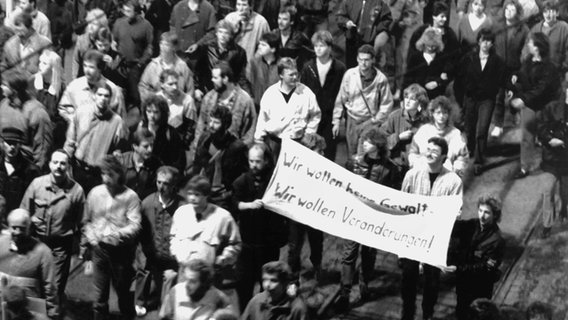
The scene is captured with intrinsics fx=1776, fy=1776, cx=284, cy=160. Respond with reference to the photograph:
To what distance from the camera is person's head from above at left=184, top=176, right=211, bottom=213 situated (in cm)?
1524

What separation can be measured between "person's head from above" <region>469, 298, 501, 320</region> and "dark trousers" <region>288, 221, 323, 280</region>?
7.90 ft

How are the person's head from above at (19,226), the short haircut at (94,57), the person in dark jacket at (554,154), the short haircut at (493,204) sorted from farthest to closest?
the person in dark jacket at (554,154), the short haircut at (94,57), the short haircut at (493,204), the person's head from above at (19,226)

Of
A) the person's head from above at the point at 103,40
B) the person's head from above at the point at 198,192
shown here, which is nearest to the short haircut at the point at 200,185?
the person's head from above at the point at 198,192

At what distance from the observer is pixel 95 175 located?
689 inches

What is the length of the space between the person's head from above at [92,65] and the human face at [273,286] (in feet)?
13.5

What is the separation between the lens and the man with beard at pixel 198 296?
14.1m

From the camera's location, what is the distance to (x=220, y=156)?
1667 centimetres

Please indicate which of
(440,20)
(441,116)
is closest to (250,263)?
(441,116)

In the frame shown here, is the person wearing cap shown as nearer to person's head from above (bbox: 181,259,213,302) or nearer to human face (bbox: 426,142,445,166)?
person's head from above (bbox: 181,259,213,302)

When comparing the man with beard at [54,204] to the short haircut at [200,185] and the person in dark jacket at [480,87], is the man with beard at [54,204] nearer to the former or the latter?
the short haircut at [200,185]

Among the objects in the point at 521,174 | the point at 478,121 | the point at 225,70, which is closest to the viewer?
the point at 225,70

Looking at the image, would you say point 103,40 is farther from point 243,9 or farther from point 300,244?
point 300,244

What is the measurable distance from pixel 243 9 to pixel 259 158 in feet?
12.8

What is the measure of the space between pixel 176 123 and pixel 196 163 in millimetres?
652
